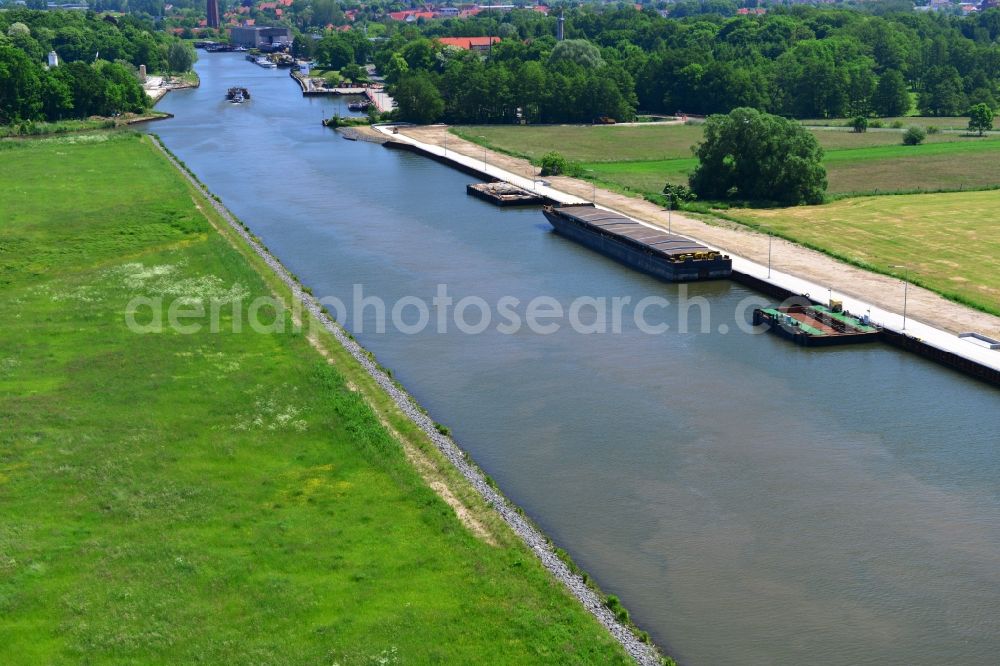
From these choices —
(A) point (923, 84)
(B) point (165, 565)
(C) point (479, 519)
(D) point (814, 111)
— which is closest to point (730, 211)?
(C) point (479, 519)

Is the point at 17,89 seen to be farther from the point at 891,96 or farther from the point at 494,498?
the point at 494,498

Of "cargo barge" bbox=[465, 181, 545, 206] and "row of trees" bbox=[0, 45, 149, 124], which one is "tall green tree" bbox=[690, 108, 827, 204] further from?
"row of trees" bbox=[0, 45, 149, 124]

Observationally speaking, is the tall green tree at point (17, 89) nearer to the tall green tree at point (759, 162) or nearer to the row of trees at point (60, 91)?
the row of trees at point (60, 91)

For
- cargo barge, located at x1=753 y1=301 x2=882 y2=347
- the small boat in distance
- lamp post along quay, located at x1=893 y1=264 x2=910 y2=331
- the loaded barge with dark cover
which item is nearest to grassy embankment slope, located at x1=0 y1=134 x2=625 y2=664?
cargo barge, located at x1=753 y1=301 x2=882 y2=347

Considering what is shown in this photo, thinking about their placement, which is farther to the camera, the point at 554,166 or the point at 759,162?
Answer: the point at 554,166

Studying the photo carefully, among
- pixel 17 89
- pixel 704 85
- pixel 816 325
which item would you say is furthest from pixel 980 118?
pixel 17 89

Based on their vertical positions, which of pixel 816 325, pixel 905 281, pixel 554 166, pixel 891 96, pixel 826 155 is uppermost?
pixel 891 96
